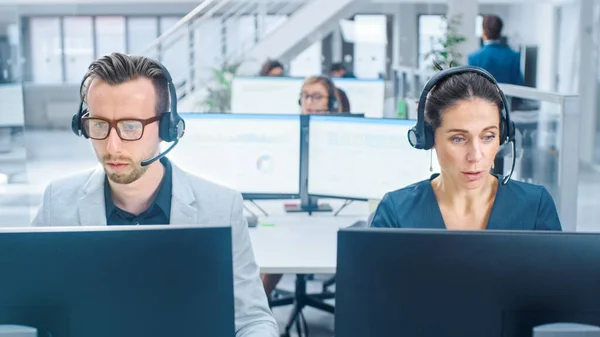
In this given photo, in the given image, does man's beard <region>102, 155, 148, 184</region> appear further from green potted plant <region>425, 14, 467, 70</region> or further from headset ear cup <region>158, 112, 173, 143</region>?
green potted plant <region>425, 14, 467, 70</region>

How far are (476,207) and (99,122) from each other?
885mm

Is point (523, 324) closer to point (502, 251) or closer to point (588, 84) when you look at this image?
point (502, 251)

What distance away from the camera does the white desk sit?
2578 mm

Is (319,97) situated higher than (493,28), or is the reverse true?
(493,28)

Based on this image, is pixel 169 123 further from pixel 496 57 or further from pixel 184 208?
pixel 496 57

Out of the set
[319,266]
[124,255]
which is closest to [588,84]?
[319,266]

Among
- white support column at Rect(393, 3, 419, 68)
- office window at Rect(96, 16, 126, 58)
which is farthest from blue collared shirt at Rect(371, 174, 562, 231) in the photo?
office window at Rect(96, 16, 126, 58)

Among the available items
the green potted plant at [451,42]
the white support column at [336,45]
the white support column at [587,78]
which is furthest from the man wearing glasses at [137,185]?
the white support column at [587,78]

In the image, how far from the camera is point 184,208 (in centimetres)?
174

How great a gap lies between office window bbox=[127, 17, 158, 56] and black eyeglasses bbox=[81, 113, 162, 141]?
11.9 metres

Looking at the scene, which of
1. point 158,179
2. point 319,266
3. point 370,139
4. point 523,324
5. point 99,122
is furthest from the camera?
point 370,139

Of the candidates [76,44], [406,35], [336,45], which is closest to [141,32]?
[76,44]

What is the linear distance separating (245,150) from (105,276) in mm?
2233

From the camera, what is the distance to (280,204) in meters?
3.63
